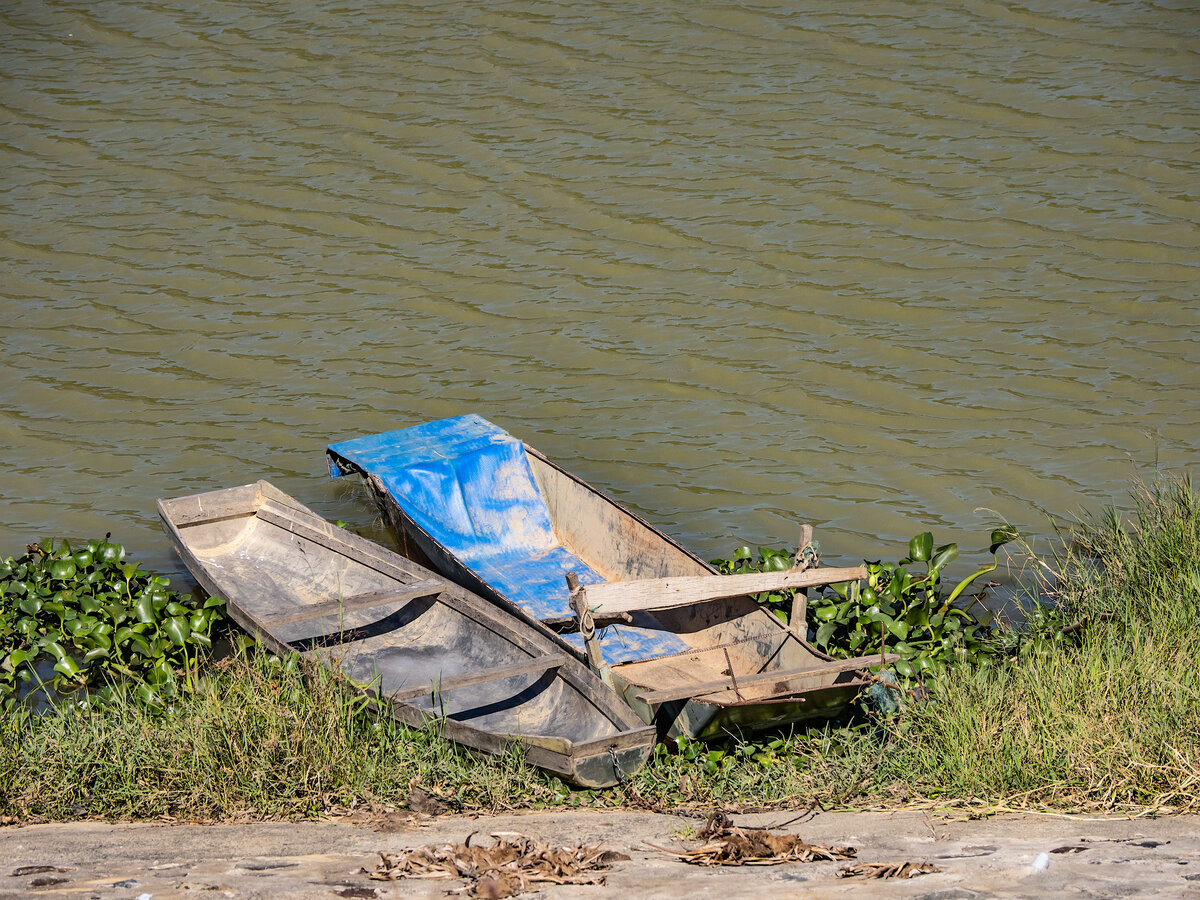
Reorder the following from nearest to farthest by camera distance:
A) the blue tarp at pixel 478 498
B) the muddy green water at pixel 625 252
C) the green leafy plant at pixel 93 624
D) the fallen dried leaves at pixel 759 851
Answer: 1. the fallen dried leaves at pixel 759 851
2. the green leafy plant at pixel 93 624
3. the blue tarp at pixel 478 498
4. the muddy green water at pixel 625 252

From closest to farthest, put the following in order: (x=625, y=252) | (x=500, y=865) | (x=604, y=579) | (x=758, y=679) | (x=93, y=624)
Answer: (x=500, y=865) → (x=758, y=679) → (x=93, y=624) → (x=604, y=579) → (x=625, y=252)

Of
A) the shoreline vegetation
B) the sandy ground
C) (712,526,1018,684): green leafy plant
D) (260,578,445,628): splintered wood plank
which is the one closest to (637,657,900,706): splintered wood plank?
the shoreline vegetation

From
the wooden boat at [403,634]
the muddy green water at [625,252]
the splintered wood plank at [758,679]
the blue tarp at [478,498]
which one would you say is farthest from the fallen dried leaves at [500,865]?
the muddy green water at [625,252]

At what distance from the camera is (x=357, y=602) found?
6746mm

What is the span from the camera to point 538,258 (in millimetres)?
12016

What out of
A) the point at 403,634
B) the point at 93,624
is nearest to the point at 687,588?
the point at 403,634

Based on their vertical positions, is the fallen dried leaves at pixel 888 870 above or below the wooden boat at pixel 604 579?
below

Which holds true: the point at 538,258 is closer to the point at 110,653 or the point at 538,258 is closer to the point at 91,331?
the point at 91,331

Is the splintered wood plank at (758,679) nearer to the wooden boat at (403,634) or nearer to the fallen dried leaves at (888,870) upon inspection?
the wooden boat at (403,634)

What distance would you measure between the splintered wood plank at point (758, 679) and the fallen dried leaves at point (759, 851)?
1135mm

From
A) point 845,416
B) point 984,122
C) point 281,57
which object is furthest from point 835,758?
point 281,57

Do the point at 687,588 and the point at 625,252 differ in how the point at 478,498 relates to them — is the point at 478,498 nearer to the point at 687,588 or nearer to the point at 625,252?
the point at 687,588

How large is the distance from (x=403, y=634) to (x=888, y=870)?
3.72 metres

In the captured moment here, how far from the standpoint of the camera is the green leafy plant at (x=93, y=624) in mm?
6832
